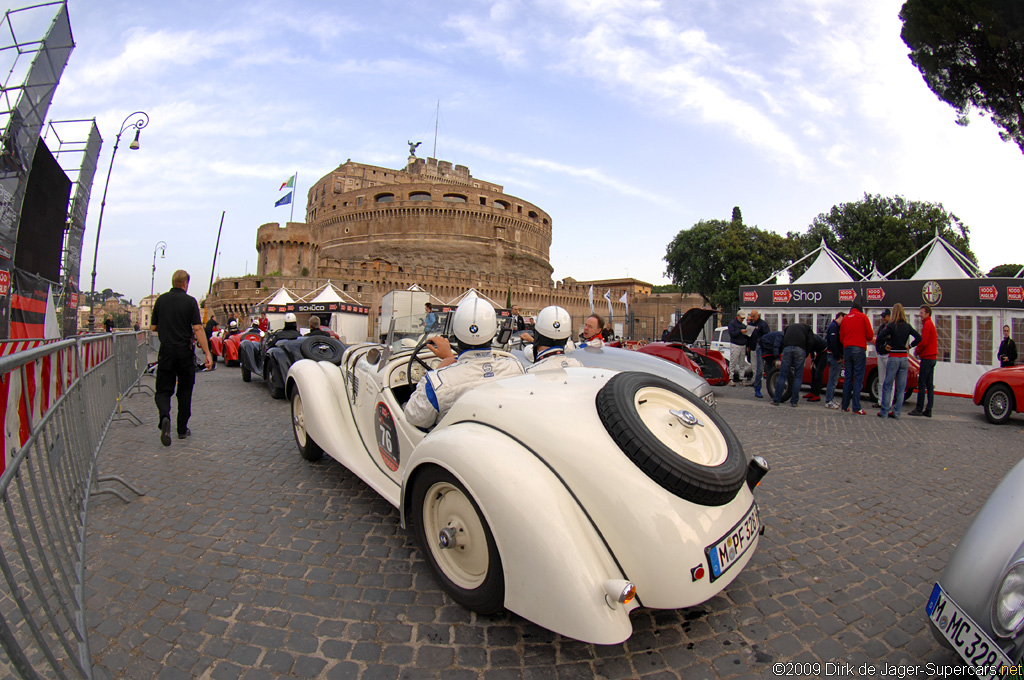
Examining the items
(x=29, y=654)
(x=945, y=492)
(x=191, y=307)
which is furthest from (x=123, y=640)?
(x=945, y=492)

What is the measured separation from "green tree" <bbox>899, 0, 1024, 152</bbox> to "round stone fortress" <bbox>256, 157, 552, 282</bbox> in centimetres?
4218

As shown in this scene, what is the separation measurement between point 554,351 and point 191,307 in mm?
3844

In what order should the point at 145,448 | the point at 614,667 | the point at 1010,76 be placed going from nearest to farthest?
the point at 614,667 < the point at 145,448 < the point at 1010,76

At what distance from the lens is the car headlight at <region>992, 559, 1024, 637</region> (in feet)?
4.26

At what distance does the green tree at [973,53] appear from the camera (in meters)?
14.4

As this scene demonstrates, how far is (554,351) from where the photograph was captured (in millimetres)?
3598

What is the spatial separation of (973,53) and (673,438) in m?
22.4

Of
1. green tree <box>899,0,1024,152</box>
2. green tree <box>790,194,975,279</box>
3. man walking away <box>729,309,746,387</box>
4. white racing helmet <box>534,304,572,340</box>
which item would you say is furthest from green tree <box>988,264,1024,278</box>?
white racing helmet <box>534,304,572,340</box>

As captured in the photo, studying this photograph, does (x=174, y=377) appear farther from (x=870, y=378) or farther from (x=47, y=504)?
(x=870, y=378)

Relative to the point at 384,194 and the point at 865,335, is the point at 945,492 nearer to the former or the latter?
the point at 865,335

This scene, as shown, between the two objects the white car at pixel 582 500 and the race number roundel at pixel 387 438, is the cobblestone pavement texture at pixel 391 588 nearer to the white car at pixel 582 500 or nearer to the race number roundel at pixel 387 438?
the white car at pixel 582 500

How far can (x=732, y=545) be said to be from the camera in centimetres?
182

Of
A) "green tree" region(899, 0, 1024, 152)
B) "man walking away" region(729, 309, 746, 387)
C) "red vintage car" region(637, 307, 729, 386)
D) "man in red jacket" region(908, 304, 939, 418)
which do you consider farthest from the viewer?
"green tree" region(899, 0, 1024, 152)

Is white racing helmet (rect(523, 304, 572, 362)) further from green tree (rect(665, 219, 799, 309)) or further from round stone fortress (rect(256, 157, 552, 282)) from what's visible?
round stone fortress (rect(256, 157, 552, 282))
